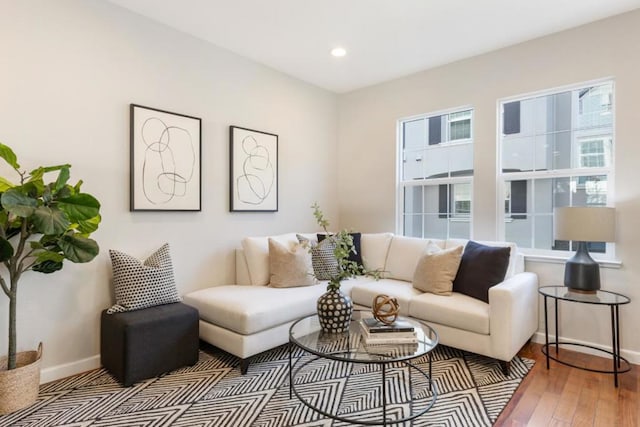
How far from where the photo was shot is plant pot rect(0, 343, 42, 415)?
2.01 meters

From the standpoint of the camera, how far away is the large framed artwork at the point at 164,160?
281 cm

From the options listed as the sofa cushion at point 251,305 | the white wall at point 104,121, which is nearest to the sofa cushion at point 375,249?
the sofa cushion at point 251,305

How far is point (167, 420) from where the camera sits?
1992 mm

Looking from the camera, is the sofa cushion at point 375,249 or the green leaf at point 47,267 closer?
the green leaf at point 47,267

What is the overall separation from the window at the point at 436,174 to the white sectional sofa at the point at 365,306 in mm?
585

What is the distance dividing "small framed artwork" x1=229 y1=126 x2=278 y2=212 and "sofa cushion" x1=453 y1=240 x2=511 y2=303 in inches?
77.5

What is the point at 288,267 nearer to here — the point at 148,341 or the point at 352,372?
the point at 352,372

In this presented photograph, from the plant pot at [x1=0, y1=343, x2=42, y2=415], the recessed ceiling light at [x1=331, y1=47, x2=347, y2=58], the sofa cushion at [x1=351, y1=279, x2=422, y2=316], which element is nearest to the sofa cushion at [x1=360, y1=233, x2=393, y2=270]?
the sofa cushion at [x1=351, y1=279, x2=422, y2=316]

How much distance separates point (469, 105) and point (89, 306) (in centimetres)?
373

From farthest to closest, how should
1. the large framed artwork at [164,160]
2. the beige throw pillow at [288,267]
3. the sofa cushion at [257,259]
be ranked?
the sofa cushion at [257,259] → the beige throw pillow at [288,267] → the large framed artwork at [164,160]

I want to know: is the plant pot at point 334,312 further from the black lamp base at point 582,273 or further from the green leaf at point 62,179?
the black lamp base at point 582,273

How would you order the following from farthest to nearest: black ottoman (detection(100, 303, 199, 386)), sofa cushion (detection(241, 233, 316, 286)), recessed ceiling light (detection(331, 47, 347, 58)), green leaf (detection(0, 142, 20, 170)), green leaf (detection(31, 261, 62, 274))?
recessed ceiling light (detection(331, 47, 347, 58))
sofa cushion (detection(241, 233, 316, 286))
black ottoman (detection(100, 303, 199, 386))
green leaf (detection(31, 261, 62, 274))
green leaf (detection(0, 142, 20, 170))

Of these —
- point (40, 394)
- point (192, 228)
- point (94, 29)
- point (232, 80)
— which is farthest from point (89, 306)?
point (232, 80)

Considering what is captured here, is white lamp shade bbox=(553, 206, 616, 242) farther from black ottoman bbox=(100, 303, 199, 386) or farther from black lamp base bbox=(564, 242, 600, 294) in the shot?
black ottoman bbox=(100, 303, 199, 386)
